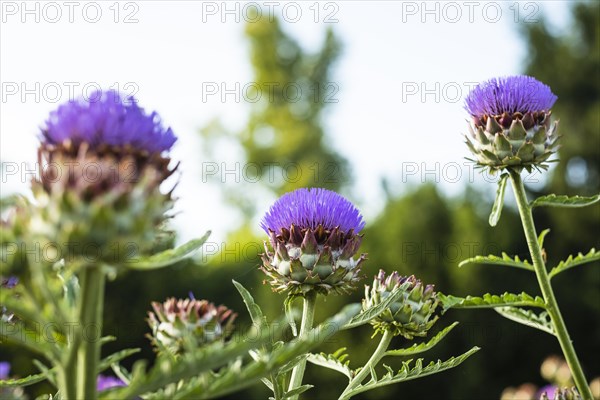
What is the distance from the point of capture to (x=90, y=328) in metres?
1.04

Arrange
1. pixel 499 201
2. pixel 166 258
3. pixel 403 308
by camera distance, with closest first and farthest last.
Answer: pixel 166 258 → pixel 403 308 → pixel 499 201

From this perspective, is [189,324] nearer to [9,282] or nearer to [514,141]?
[9,282]

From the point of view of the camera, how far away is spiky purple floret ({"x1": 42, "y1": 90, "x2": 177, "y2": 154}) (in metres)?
1.20

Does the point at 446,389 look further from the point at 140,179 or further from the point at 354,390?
the point at 140,179

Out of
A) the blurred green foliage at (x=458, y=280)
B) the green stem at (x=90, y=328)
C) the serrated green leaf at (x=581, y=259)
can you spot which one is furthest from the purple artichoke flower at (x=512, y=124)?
the blurred green foliage at (x=458, y=280)

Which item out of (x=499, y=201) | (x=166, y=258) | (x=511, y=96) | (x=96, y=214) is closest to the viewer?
(x=96, y=214)

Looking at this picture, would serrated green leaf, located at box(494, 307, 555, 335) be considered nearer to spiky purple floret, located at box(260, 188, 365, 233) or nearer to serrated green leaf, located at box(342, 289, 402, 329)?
spiky purple floret, located at box(260, 188, 365, 233)

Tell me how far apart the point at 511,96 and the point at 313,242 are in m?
0.83

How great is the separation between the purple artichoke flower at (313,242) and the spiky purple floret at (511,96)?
62 cm

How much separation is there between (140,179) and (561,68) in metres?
15.2

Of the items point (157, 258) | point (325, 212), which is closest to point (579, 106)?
point (325, 212)

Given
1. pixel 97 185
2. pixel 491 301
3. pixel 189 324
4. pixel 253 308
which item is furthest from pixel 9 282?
pixel 491 301

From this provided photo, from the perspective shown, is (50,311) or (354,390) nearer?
(50,311)

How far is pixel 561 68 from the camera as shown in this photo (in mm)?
15023
